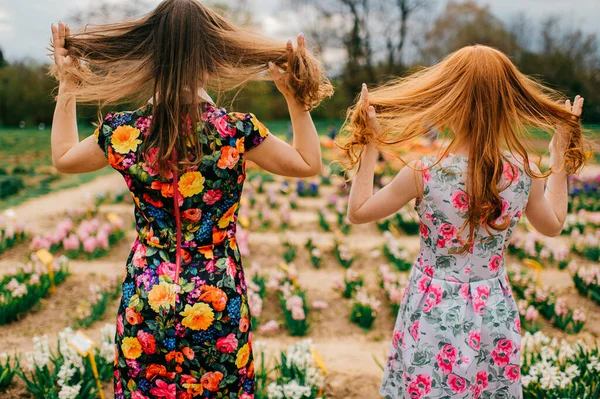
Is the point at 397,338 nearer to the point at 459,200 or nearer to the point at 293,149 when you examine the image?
the point at 459,200

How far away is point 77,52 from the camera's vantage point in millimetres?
1640

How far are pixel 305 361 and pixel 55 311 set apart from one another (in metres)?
2.14

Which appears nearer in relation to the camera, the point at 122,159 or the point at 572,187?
the point at 122,159

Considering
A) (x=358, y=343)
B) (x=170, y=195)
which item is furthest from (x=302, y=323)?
(x=170, y=195)

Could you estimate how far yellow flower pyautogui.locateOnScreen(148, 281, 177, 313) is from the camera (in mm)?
1526

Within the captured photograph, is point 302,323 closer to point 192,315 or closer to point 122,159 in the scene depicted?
point 192,315

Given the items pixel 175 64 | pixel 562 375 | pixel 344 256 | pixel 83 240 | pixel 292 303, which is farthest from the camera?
pixel 83 240

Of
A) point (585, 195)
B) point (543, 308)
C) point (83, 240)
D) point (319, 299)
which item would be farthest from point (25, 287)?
point (585, 195)

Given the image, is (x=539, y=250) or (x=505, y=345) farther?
(x=539, y=250)

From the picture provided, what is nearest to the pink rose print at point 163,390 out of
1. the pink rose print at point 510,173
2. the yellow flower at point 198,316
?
the yellow flower at point 198,316

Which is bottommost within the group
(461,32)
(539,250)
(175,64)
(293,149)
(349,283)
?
(349,283)

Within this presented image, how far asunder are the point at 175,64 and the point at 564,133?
1308mm

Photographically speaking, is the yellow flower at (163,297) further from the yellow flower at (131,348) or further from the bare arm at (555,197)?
the bare arm at (555,197)

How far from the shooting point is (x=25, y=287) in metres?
3.62
